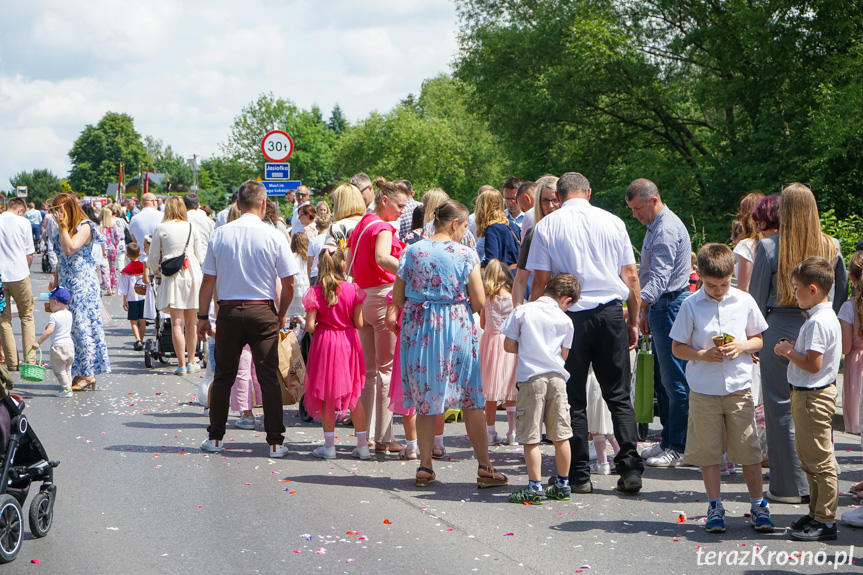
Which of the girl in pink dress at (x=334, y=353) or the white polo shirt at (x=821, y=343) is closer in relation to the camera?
the white polo shirt at (x=821, y=343)

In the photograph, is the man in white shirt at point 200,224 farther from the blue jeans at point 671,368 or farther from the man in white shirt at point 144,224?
the blue jeans at point 671,368

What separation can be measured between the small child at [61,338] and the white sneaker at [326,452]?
413cm

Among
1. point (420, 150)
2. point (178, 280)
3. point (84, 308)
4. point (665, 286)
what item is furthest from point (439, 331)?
point (420, 150)

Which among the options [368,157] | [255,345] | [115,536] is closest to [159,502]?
[115,536]

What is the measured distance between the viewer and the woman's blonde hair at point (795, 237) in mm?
6137

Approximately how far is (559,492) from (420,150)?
68.6 metres

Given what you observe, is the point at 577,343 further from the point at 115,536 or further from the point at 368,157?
the point at 368,157

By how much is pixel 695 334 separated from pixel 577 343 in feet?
3.26

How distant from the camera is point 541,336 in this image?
20.9 ft

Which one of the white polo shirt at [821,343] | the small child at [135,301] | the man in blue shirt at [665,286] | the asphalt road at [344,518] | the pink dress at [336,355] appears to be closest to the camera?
the asphalt road at [344,518]

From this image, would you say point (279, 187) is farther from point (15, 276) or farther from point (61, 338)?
point (61, 338)

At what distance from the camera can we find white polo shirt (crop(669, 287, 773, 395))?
5.83 meters

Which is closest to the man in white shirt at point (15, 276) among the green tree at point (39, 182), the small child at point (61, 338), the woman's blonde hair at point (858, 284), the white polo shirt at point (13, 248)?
the white polo shirt at point (13, 248)

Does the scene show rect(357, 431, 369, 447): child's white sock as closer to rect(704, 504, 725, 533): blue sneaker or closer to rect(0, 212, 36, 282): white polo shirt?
rect(704, 504, 725, 533): blue sneaker
